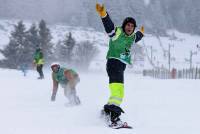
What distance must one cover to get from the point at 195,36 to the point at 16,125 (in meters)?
182

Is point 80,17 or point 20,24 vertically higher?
point 80,17

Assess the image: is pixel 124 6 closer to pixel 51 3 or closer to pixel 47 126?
pixel 51 3

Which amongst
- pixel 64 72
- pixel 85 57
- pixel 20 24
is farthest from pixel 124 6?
pixel 64 72

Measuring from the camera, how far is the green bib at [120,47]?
285 inches

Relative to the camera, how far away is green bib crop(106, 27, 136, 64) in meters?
7.23

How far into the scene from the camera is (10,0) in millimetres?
184000

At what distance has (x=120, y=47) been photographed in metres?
7.25

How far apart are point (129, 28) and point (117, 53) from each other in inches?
16.7

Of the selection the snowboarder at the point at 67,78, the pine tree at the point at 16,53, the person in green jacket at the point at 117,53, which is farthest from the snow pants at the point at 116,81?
the pine tree at the point at 16,53

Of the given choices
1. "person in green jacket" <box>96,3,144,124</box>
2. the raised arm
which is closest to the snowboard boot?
"person in green jacket" <box>96,3,144,124</box>

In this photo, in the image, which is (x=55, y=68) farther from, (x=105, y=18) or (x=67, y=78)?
(x=105, y=18)

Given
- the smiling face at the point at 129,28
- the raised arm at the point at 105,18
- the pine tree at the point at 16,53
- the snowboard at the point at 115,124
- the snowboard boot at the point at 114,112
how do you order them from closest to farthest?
1. the snowboard at the point at 115,124
2. the snowboard boot at the point at 114,112
3. the raised arm at the point at 105,18
4. the smiling face at the point at 129,28
5. the pine tree at the point at 16,53

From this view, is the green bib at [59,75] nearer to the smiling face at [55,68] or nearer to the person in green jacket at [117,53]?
the smiling face at [55,68]

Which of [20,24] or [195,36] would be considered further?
[195,36]
